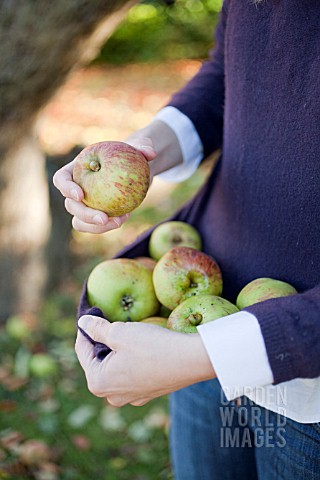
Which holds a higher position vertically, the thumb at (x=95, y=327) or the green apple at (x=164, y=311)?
the thumb at (x=95, y=327)

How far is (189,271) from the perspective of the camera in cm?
139

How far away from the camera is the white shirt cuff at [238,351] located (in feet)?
3.34

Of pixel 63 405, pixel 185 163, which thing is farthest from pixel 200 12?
pixel 185 163

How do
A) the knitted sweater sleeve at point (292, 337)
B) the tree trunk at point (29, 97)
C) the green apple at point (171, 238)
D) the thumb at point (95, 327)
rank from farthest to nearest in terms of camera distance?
the tree trunk at point (29, 97) < the green apple at point (171, 238) < the thumb at point (95, 327) < the knitted sweater sleeve at point (292, 337)

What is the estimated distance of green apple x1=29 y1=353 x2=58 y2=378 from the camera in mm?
3236

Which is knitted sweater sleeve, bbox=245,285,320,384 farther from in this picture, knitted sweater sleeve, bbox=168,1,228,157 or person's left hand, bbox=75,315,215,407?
knitted sweater sleeve, bbox=168,1,228,157

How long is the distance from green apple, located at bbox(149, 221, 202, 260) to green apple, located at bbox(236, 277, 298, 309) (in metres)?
0.29

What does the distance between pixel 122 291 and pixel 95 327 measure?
8.5 inches

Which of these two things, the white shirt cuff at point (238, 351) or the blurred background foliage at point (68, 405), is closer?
the white shirt cuff at point (238, 351)

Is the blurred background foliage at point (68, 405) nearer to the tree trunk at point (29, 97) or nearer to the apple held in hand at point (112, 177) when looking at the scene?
the tree trunk at point (29, 97)

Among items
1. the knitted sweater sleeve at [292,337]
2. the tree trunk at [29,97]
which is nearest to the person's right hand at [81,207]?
the knitted sweater sleeve at [292,337]

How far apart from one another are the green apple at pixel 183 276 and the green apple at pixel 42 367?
2.01 meters

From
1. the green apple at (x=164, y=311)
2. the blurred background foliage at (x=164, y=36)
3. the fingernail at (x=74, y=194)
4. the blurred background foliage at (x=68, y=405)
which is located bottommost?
the blurred background foliage at (x=164, y=36)

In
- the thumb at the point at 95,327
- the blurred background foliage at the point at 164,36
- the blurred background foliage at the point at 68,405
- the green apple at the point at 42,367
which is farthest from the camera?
the blurred background foliage at the point at 164,36
